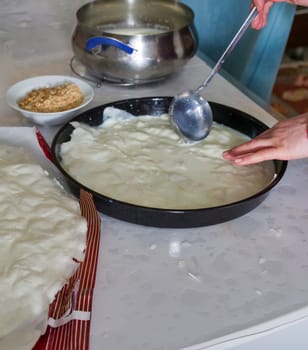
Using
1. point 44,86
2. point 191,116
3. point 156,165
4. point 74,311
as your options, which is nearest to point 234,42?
point 191,116

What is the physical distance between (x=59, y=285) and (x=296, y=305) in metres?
0.35

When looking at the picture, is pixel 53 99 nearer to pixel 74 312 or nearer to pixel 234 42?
pixel 234 42

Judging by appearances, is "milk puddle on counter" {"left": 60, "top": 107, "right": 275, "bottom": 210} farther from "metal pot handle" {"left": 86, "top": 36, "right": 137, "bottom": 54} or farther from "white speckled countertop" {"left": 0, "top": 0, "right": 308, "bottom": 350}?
"metal pot handle" {"left": 86, "top": 36, "right": 137, "bottom": 54}

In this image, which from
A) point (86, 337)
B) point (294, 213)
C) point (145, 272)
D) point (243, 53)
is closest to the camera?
point (86, 337)

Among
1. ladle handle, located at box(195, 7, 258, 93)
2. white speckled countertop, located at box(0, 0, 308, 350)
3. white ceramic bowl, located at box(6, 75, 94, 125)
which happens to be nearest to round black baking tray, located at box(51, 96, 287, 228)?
white speckled countertop, located at box(0, 0, 308, 350)

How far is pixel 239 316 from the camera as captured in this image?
806 millimetres

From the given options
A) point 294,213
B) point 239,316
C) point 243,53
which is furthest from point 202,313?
point 243,53

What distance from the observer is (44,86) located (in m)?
1.40

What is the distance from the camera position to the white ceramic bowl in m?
1.25

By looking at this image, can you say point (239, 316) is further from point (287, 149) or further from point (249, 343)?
point (287, 149)

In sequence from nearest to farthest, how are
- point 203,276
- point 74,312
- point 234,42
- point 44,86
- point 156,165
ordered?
point 74,312 → point 203,276 → point 156,165 → point 234,42 → point 44,86

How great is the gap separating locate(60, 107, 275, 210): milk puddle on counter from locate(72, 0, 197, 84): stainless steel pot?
7.3 inches

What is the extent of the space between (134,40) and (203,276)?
68 cm

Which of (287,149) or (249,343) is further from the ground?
(287,149)
